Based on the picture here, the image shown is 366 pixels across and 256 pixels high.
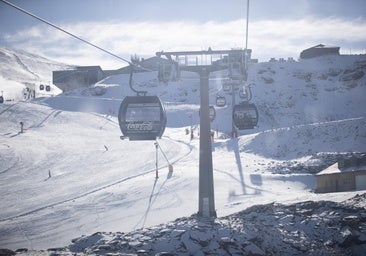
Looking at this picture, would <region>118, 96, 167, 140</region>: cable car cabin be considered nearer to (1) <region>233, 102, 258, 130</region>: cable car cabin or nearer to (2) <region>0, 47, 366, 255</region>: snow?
(2) <region>0, 47, 366, 255</region>: snow

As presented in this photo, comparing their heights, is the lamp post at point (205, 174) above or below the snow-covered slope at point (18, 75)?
below

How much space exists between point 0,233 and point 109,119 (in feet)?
110

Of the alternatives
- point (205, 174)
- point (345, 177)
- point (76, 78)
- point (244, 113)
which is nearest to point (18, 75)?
point (76, 78)

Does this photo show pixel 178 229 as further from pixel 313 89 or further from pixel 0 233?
pixel 313 89

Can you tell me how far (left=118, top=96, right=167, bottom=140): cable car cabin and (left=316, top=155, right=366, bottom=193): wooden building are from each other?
35.1 feet

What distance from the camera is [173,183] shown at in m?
19.0

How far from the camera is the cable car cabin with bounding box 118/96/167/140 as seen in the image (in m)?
10.5

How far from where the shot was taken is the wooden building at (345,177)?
53.7ft

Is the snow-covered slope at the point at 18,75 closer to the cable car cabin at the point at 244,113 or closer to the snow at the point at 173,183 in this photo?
the snow at the point at 173,183

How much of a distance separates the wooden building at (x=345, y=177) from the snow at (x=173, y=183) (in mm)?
1023

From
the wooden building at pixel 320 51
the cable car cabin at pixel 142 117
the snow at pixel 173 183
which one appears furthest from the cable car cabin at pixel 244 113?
the wooden building at pixel 320 51

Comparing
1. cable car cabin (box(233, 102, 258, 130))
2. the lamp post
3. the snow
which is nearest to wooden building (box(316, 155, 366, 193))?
the snow

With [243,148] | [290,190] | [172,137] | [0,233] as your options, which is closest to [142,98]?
Answer: [0,233]

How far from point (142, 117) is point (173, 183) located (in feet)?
29.8
